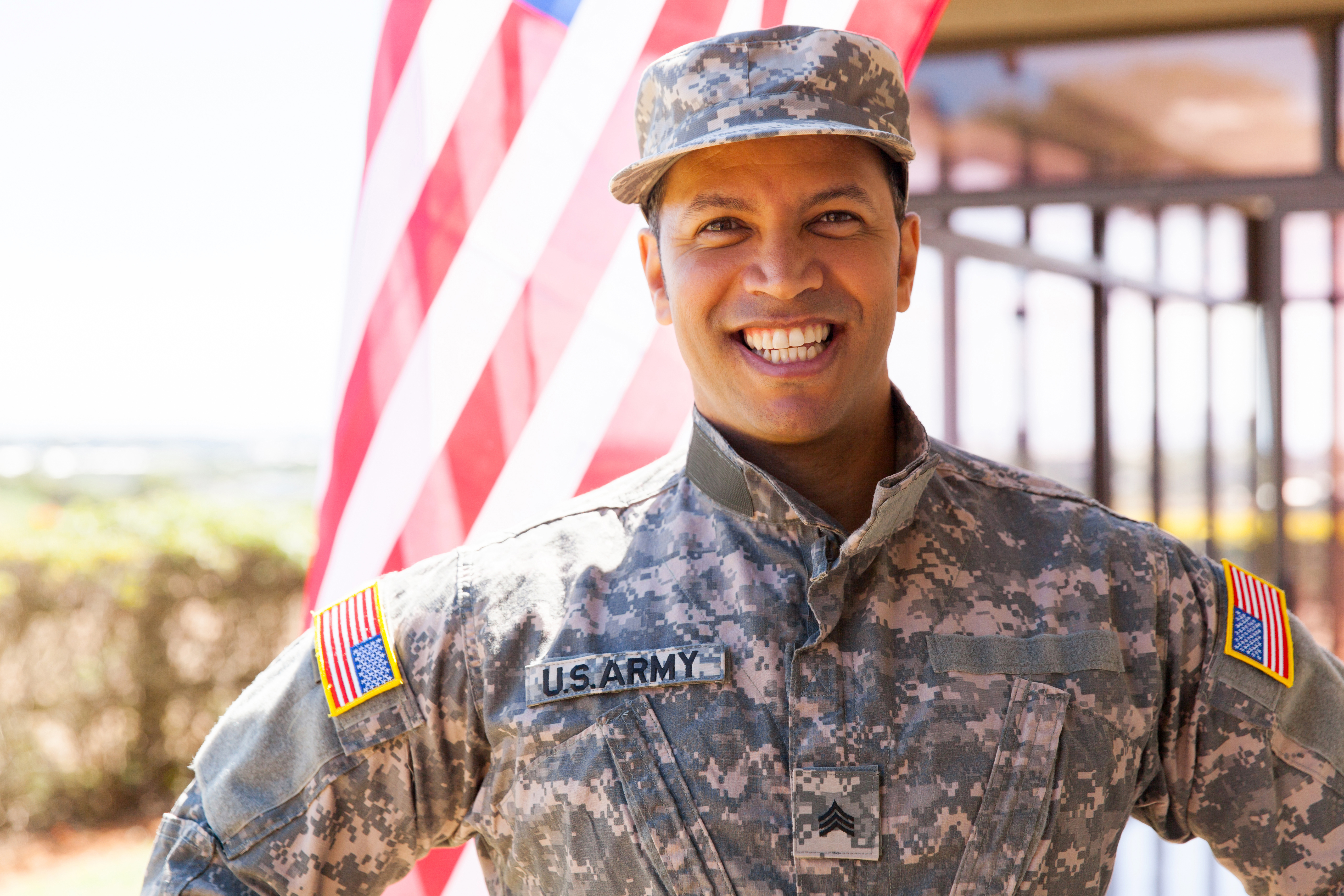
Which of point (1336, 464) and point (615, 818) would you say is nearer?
point (615, 818)

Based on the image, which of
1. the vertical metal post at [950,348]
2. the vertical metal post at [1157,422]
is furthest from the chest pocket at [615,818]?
the vertical metal post at [1157,422]

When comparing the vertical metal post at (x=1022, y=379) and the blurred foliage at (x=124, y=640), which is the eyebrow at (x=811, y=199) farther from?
the blurred foliage at (x=124, y=640)

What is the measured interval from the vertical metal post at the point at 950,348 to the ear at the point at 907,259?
9.65 feet

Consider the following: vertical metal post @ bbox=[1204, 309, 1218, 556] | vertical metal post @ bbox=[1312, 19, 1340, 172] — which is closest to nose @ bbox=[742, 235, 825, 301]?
vertical metal post @ bbox=[1312, 19, 1340, 172]

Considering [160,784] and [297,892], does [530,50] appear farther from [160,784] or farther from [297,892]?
[160,784]

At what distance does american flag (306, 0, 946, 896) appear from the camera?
Result: 1956 mm

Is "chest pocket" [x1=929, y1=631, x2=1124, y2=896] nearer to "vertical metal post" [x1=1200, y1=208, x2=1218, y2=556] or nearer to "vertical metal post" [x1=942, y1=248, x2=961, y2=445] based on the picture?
"vertical metal post" [x1=942, y1=248, x2=961, y2=445]

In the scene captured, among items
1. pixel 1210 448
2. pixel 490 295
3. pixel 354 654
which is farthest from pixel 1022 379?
pixel 354 654

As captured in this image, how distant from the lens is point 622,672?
1.28 metres

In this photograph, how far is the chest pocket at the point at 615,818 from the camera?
4.01ft

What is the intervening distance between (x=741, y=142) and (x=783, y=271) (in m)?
0.15

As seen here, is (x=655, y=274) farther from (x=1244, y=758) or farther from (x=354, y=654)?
(x=1244, y=758)

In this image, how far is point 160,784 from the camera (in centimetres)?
529

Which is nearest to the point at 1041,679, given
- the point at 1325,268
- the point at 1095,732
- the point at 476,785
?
the point at 1095,732
